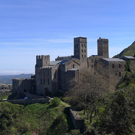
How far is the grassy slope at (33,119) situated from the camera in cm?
3628

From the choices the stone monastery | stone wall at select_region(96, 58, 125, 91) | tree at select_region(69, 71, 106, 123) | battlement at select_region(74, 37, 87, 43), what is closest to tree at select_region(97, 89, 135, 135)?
tree at select_region(69, 71, 106, 123)

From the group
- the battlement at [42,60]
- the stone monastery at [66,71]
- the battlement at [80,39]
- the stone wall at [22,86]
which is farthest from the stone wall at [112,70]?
the stone wall at [22,86]

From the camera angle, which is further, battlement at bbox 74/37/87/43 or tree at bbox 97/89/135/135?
battlement at bbox 74/37/87/43

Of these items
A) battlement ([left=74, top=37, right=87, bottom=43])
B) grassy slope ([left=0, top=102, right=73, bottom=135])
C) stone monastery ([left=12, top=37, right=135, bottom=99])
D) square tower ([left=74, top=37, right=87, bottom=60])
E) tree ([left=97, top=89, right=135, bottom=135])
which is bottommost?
grassy slope ([left=0, top=102, right=73, bottom=135])

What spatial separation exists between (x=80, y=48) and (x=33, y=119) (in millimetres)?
24420

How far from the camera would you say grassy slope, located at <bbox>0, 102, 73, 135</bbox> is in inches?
1428

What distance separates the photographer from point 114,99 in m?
23.2

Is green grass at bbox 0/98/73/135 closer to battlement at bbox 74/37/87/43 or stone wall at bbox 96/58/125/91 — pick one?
stone wall at bbox 96/58/125/91

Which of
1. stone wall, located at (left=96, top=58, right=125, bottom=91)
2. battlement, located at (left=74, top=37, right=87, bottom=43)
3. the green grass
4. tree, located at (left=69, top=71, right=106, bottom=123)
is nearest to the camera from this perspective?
tree, located at (left=69, top=71, right=106, bottom=123)

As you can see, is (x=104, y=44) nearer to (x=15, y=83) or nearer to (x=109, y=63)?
(x=109, y=63)

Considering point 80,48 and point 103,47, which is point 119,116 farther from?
point 103,47

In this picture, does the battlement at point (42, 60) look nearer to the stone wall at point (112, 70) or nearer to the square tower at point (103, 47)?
the stone wall at point (112, 70)

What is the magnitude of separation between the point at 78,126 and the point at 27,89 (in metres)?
27.2

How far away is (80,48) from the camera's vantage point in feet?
185
